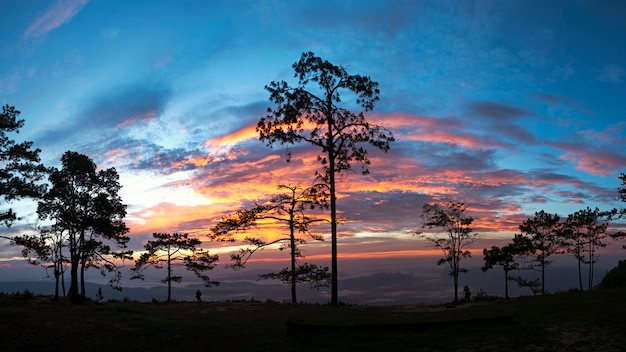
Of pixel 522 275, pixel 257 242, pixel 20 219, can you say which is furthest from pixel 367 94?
pixel 522 275

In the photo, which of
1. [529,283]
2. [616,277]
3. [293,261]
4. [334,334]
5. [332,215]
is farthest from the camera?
[529,283]

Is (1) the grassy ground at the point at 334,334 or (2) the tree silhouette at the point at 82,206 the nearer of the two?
(1) the grassy ground at the point at 334,334

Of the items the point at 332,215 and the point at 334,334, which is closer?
the point at 334,334

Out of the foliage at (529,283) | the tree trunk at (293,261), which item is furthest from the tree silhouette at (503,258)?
the tree trunk at (293,261)

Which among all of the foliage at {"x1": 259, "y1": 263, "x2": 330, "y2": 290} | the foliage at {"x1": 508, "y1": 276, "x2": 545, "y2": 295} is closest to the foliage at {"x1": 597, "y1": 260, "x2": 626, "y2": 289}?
the foliage at {"x1": 508, "y1": 276, "x2": 545, "y2": 295}

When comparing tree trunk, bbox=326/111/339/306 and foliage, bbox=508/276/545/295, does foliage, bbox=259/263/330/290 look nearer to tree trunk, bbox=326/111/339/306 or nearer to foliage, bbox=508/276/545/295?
tree trunk, bbox=326/111/339/306

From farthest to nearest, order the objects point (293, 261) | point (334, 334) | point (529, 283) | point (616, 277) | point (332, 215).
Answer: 1. point (529, 283)
2. point (616, 277)
3. point (293, 261)
4. point (332, 215)
5. point (334, 334)

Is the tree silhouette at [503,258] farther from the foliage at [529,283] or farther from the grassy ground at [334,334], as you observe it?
the grassy ground at [334,334]

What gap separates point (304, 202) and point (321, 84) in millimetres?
10118

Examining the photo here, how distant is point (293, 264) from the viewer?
38.8 metres

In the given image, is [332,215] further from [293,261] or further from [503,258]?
[503,258]

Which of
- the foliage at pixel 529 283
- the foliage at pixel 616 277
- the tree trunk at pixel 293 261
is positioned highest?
the tree trunk at pixel 293 261

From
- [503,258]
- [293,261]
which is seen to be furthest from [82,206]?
[503,258]

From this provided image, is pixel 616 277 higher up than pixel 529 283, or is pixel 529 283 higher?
pixel 616 277
